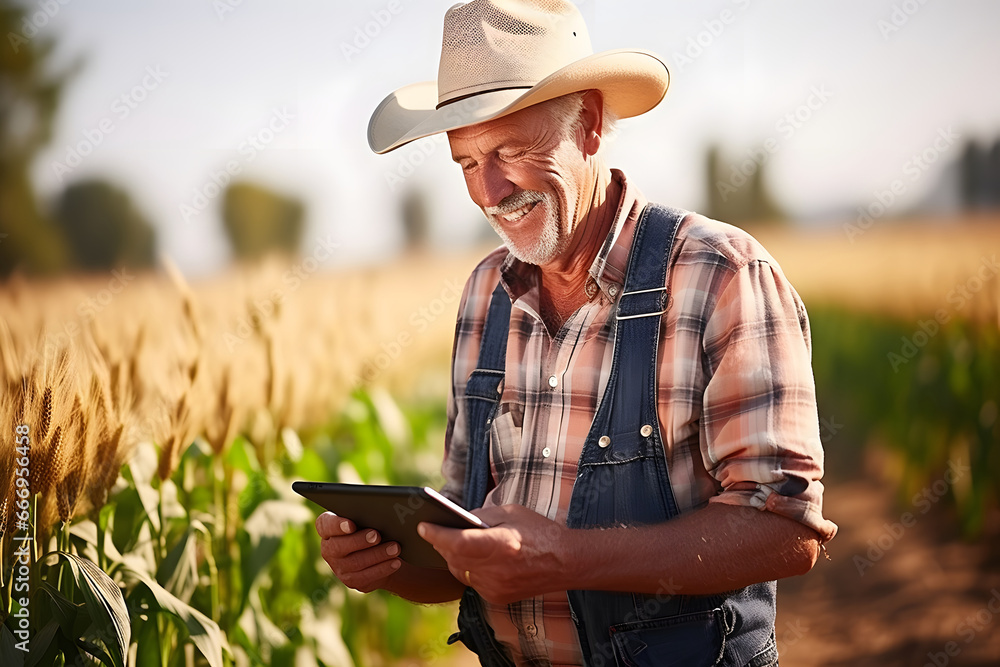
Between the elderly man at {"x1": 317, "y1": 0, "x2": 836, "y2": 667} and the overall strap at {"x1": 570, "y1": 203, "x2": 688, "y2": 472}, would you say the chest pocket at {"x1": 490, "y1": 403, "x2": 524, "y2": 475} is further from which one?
the overall strap at {"x1": 570, "y1": 203, "x2": 688, "y2": 472}

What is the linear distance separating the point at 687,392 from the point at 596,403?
20 centimetres

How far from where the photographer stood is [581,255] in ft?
5.68

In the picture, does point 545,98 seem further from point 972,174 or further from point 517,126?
point 972,174

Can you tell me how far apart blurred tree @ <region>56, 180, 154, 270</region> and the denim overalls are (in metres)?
2.02

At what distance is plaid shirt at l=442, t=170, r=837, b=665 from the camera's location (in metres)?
1.37

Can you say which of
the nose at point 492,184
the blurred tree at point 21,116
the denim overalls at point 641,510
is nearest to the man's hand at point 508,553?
the denim overalls at point 641,510

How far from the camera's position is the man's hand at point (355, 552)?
1.57m

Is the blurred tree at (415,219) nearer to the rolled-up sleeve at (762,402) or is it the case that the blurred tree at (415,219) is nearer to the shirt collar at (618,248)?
the shirt collar at (618,248)

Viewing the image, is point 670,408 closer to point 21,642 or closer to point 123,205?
point 21,642

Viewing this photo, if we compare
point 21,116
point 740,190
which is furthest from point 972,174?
point 21,116

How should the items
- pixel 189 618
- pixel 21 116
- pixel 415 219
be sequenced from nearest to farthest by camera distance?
pixel 189 618
pixel 21 116
pixel 415 219

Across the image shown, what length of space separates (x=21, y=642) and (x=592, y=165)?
1.52m

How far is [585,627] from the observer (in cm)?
155

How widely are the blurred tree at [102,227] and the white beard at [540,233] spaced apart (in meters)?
1.71
